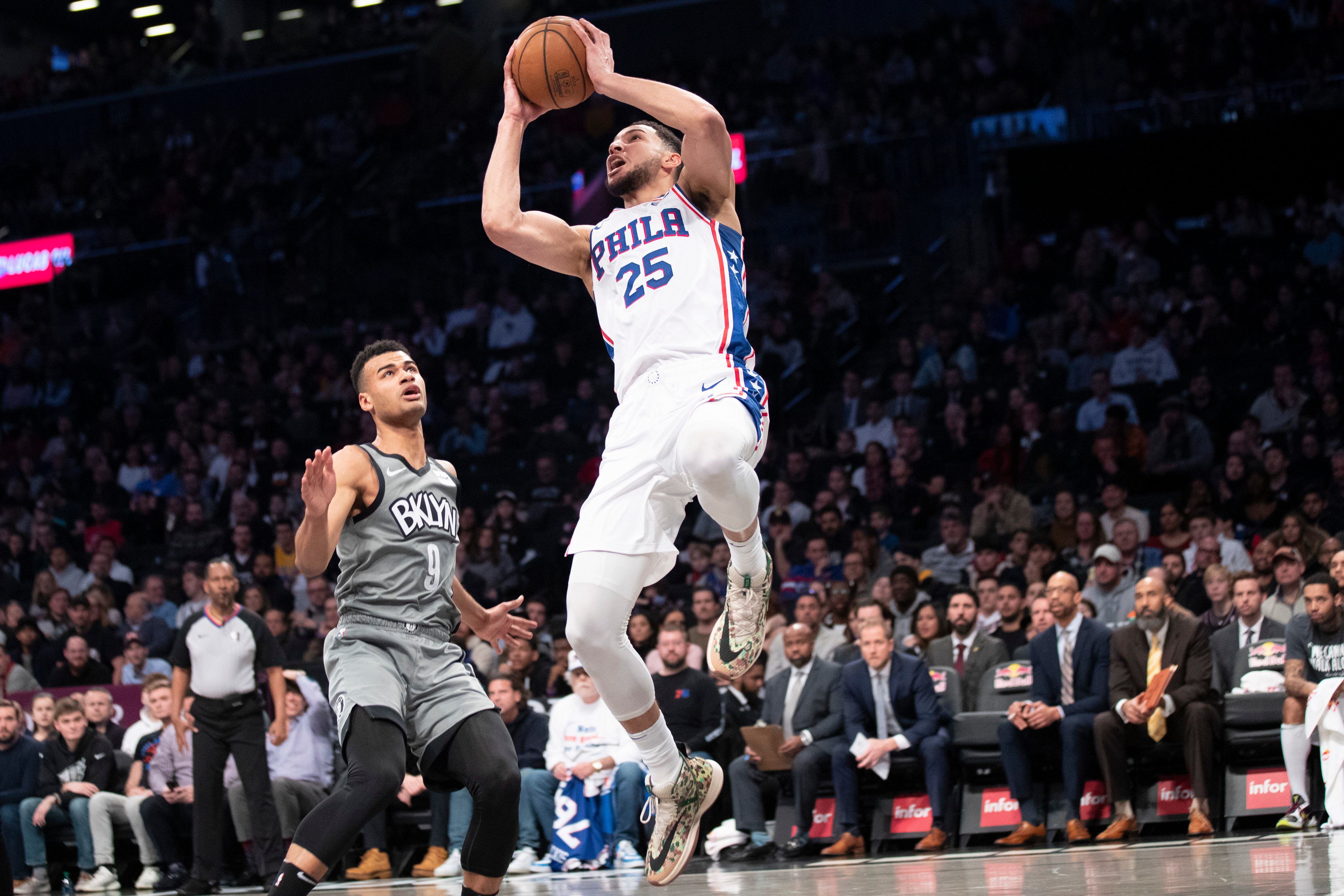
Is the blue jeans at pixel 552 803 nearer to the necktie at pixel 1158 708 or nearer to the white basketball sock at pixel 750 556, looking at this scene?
the necktie at pixel 1158 708

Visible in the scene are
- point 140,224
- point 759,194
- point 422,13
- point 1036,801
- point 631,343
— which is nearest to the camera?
point 631,343

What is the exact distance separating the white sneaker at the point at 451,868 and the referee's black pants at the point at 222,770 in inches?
46.5

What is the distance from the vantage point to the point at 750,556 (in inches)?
224

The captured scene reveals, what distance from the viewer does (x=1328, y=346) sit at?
14.1 metres

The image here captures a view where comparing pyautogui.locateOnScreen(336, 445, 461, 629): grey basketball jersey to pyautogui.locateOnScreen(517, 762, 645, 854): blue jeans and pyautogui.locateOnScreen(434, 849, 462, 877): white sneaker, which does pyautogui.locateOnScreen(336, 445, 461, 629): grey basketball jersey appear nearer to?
pyautogui.locateOnScreen(517, 762, 645, 854): blue jeans

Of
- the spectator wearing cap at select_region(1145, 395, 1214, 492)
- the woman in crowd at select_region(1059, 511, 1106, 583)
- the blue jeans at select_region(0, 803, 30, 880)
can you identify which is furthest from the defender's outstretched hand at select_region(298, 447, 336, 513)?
the spectator wearing cap at select_region(1145, 395, 1214, 492)

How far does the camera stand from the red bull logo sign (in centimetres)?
1040

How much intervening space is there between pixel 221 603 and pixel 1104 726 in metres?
6.27

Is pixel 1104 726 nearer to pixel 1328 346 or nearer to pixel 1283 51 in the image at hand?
pixel 1328 346

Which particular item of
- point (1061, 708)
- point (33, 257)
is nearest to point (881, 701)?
point (1061, 708)

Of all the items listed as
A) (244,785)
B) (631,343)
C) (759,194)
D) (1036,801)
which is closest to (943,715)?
(1036,801)

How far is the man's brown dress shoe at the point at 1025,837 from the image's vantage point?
384 inches

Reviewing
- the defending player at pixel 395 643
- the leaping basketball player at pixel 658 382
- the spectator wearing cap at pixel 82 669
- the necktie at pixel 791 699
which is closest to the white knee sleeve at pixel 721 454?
the leaping basketball player at pixel 658 382

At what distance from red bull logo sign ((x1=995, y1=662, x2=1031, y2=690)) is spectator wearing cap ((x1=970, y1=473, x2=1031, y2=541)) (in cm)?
281
